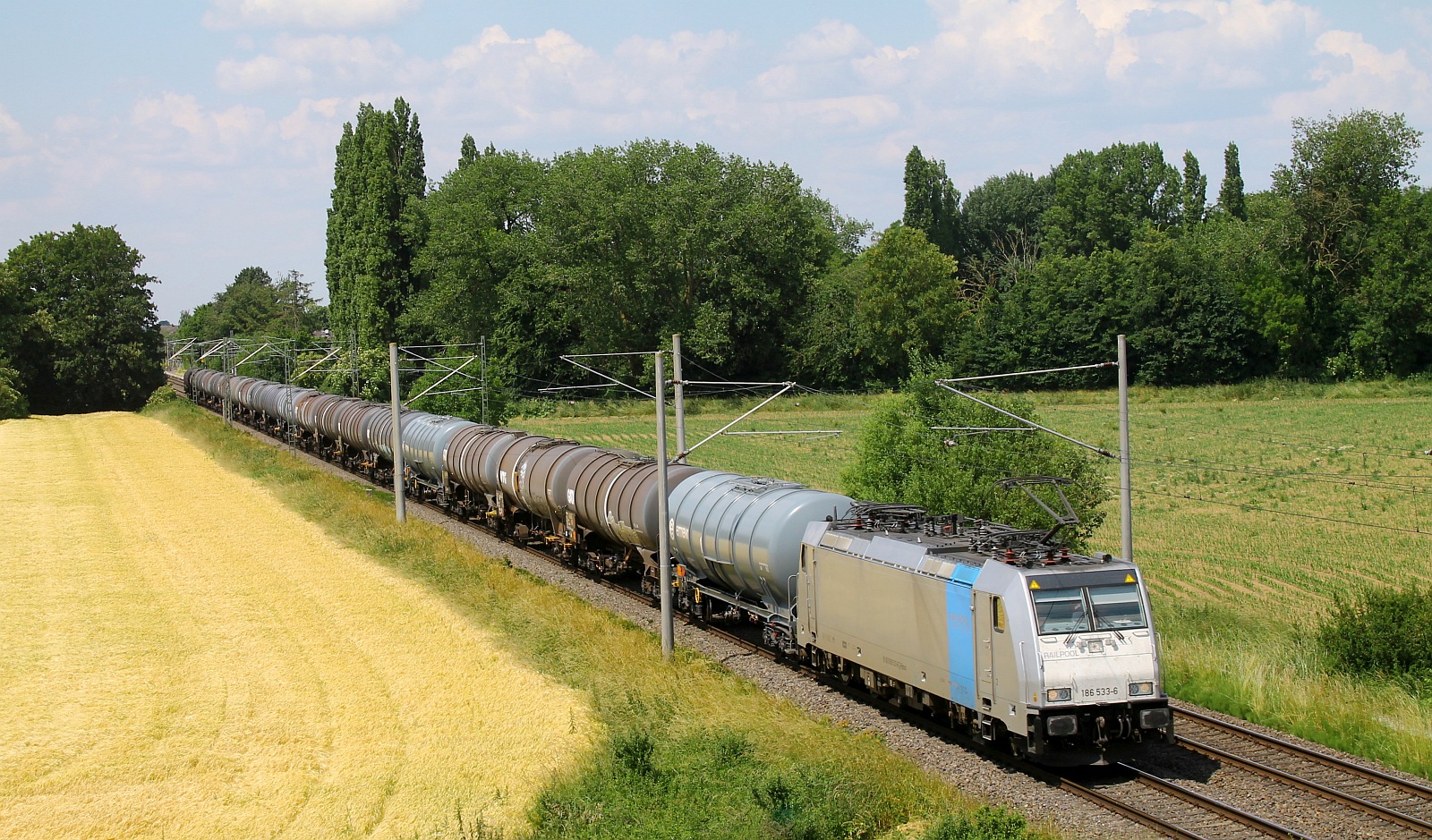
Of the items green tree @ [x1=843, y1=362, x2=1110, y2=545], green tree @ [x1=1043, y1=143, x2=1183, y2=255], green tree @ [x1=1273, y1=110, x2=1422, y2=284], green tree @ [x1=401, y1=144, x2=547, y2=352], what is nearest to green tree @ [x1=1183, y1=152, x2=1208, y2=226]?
green tree @ [x1=1043, y1=143, x2=1183, y2=255]

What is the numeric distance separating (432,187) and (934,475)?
84977mm

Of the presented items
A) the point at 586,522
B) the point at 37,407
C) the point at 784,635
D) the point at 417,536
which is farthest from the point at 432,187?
the point at 784,635

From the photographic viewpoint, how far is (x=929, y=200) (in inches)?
4461

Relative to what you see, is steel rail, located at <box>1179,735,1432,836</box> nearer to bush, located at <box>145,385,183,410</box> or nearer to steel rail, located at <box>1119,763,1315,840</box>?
steel rail, located at <box>1119,763,1315,840</box>

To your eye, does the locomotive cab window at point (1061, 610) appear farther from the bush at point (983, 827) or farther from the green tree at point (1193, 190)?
the green tree at point (1193, 190)

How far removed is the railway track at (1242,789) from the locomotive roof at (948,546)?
8.59ft

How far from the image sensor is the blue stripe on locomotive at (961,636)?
15.7 metres

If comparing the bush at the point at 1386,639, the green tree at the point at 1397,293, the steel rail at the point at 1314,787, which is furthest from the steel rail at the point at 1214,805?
the green tree at the point at 1397,293

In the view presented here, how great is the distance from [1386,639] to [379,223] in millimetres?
78217

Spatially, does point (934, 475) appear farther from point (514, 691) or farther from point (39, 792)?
point (39, 792)

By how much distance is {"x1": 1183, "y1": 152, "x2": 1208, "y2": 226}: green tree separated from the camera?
116m

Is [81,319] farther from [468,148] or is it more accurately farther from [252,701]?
[252,701]

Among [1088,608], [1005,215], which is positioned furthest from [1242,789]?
[1005,215]

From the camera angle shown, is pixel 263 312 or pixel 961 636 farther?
pixel 263 312
